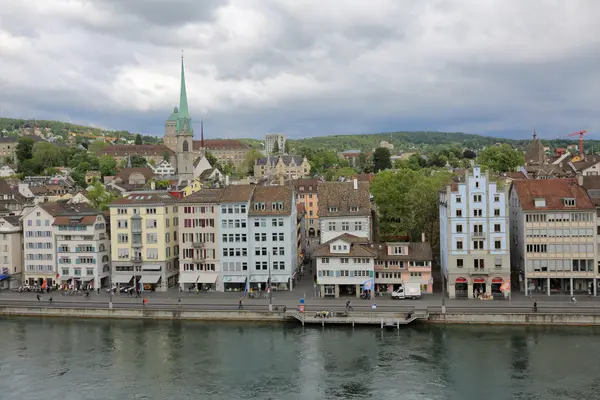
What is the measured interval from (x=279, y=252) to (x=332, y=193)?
9468 millimetres

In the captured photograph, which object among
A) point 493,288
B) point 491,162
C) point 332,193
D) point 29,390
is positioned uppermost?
point 491,162

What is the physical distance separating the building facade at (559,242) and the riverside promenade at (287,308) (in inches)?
110

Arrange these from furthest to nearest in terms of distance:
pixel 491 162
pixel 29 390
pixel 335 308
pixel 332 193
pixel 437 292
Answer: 1. pixel 491 162
2. pixel 332 193
3. pixel 437 292
4. pixel 335 308
5. pixel 29 390

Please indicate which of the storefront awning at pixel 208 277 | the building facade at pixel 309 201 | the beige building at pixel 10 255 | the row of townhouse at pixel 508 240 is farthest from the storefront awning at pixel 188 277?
the building facade at pixel 309 201

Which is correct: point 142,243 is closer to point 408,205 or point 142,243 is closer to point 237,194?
point 237,194

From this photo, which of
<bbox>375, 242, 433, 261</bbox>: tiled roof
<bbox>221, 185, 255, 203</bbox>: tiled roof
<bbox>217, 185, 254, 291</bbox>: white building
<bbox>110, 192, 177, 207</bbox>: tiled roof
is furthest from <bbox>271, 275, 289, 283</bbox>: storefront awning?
<bbox>110, 192, 177, 207</bbox>: tiled roof

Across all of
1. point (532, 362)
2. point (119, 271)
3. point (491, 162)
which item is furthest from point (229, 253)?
point (491, 162)

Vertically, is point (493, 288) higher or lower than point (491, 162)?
lower

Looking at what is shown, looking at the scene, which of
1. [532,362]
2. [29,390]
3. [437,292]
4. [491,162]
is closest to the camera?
[29,390]

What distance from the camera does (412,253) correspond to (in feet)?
234

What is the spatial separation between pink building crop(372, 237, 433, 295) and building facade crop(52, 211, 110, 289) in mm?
33461

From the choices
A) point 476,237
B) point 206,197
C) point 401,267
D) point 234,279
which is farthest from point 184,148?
point 476,237

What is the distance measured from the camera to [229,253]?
75938mm

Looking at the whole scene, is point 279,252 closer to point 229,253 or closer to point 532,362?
point 229,253
